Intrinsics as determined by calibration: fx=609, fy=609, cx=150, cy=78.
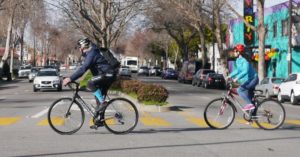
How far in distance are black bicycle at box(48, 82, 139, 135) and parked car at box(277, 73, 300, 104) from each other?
1863 centimetres

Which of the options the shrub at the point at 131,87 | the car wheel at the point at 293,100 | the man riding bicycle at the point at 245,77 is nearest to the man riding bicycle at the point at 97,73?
the man riding bicycle at the point at 245,77

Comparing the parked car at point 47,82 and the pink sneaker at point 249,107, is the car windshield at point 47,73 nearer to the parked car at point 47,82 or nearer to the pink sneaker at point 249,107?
the parked car at point 47,82

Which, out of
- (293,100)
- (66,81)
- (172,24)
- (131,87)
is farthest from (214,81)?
(66,81)

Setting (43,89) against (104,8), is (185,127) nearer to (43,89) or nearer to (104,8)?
(104,8)

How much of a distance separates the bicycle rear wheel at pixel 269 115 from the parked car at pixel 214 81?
A: 118ft

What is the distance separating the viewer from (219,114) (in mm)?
13320

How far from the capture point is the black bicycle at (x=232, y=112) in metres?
13.4

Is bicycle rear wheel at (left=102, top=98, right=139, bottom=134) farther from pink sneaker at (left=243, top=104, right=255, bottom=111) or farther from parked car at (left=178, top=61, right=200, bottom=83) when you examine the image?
parked car at (left=178, top=61, right=200, bottom=83)

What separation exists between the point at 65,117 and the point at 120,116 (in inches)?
43.4

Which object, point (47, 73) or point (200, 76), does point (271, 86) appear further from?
point (200, 76)

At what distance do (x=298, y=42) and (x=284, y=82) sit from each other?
43.3 feet

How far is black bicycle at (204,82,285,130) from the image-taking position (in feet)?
43.8

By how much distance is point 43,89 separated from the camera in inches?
1524

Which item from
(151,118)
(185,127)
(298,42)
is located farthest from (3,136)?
(298,42)
